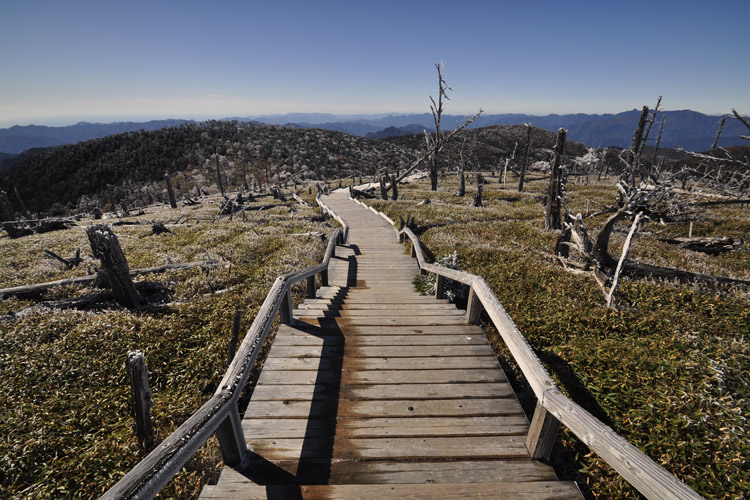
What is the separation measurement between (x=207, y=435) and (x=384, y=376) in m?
2.90

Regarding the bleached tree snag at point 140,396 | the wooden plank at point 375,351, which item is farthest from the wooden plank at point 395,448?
the bleached tree snag at point 140,396

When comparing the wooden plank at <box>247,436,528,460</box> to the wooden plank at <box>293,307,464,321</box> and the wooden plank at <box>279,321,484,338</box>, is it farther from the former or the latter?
the wooden plank at <box>293,307,464,321</box>

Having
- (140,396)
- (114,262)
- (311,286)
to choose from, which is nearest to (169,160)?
(114,262)

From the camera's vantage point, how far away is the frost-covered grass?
457cm

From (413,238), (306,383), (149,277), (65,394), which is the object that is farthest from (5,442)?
(413,238)

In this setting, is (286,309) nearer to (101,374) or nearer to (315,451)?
(315,451)

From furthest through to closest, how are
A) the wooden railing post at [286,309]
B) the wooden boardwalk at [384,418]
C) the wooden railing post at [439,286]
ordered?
the wooden railing post at [439,286] → the wooden railing post at [286,309] → the wooden boardwalk at [384,418]

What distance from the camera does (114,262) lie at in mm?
9398

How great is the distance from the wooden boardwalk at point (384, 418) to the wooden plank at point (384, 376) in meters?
0.02

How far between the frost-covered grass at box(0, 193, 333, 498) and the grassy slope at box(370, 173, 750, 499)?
21.4ft

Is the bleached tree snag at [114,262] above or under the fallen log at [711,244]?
above

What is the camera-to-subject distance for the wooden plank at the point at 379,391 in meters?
4.87

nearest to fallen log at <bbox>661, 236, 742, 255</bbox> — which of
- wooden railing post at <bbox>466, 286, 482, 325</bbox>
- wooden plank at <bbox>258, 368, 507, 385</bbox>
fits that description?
wooden railing post at <bbox>466, 286, 482, 325</bbox>

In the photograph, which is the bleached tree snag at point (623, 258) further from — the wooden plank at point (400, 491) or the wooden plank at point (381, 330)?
the wooden plank at point (400, 491)
